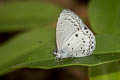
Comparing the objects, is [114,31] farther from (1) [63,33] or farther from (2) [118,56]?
(2) [118,56]

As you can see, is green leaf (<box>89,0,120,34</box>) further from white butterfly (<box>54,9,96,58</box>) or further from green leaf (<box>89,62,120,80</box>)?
green leaf (<box>89,62,120,80</box>)

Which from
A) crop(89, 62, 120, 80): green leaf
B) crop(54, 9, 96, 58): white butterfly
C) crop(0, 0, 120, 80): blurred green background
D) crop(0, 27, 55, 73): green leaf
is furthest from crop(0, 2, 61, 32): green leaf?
crop(89, 62, 120, 80): green leaf

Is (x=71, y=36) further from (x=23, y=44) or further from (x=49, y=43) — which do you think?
(x=23, y=44)

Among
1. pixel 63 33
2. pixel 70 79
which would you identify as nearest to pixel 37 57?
pixel 63 33

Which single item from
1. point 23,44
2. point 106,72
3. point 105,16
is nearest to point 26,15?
point 23,44

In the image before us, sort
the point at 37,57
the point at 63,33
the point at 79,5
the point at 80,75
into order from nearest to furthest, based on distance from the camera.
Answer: the point at 37,57
the point at 63,33
the point at 80,75
the point at 79,5

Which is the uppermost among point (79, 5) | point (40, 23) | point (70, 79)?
point (79, 5)
